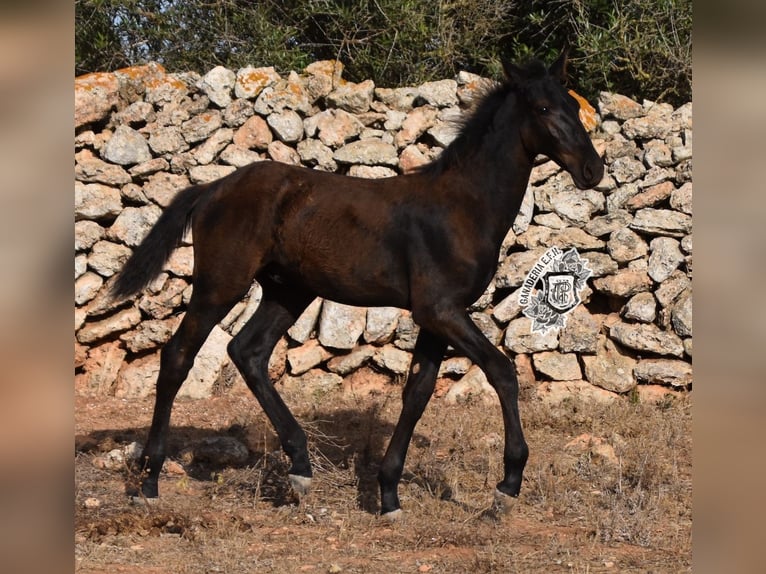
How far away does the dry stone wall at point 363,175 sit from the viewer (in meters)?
8.42

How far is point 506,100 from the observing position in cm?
529

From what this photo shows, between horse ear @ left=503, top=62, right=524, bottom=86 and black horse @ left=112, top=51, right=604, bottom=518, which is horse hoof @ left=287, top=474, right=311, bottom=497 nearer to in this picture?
black horse @ left=112, top=51, right=604, bottom=518

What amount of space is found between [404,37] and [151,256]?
637 centimetres

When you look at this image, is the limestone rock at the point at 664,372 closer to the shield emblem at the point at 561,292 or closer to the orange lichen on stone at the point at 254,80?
the shield emblem at the point at 561,292

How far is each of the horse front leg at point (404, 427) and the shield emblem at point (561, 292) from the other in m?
3.27

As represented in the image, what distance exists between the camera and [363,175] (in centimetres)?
883

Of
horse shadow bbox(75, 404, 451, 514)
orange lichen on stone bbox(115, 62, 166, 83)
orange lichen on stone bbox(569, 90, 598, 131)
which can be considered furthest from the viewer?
orange lichen on stone bbox(115, 62, 166, 83)

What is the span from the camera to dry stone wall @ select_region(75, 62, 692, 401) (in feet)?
27.6

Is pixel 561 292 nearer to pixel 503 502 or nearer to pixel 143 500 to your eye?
pixel 503 502

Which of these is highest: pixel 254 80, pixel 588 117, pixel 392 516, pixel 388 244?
pixel 254 80

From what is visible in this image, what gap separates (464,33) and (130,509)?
26.2 feet

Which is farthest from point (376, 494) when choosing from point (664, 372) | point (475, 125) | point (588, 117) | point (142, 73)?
point (142, 73)

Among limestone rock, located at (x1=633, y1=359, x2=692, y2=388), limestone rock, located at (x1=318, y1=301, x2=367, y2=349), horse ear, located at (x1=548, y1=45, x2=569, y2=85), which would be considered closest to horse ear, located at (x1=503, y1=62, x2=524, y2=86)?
horse ear, located at (x1=548, y1=45, x2=569, y2=85)

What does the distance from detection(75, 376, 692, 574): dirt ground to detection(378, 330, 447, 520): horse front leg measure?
141 millimetres
